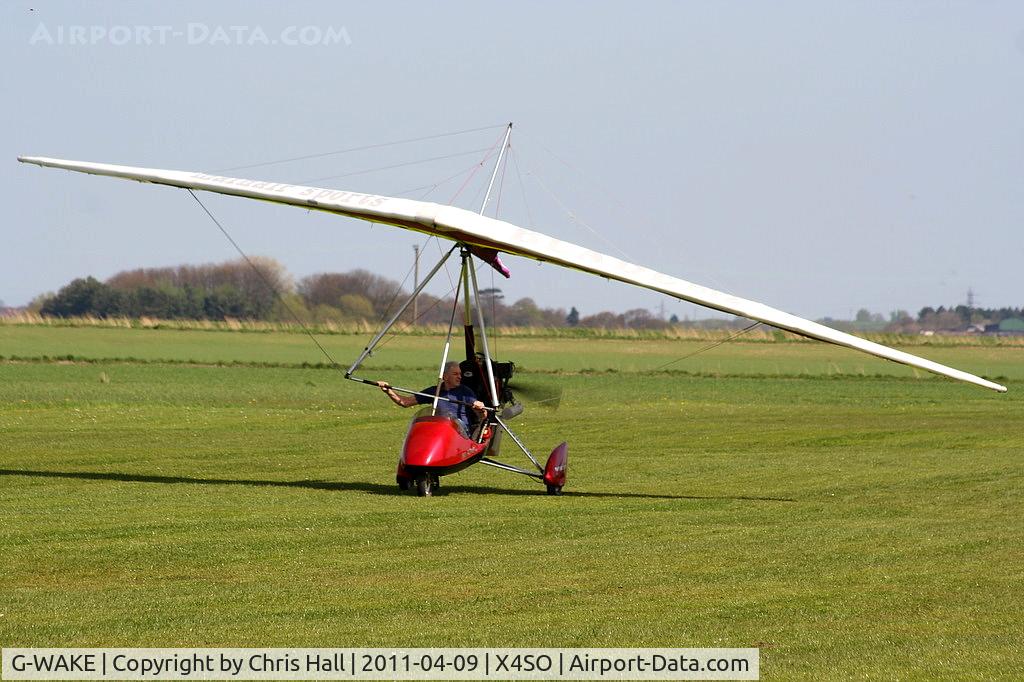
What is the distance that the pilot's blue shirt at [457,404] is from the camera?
52.7 ft

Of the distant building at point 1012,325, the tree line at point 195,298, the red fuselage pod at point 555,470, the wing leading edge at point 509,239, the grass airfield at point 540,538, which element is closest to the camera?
the grass airfield at point 540,538

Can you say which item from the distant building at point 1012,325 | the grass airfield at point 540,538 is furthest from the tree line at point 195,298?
the distant building at point 1012,325

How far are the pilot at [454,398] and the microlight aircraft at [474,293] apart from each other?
75 millimetres

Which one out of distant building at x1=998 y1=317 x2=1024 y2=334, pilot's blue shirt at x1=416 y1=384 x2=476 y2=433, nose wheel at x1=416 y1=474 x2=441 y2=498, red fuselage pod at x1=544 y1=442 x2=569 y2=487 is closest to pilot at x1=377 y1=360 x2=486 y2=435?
pilot's blue shirt at x1=416 y1=384 x2=476 y2=433

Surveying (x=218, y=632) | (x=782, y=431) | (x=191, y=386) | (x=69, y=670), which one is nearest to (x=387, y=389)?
(x=218, y=632)

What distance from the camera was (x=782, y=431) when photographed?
2598 centimetres

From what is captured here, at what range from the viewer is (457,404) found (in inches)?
637

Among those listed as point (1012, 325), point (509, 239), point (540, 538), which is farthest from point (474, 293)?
point (1012, 325)

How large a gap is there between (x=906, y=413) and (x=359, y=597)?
80.7 ft

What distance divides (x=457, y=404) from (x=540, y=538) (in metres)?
4.14

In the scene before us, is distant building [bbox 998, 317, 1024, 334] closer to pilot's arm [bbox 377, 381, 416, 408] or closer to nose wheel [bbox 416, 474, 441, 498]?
pilot's arm [bbox 377, 381, 416, 408]

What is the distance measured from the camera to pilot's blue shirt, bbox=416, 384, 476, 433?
16.1 m

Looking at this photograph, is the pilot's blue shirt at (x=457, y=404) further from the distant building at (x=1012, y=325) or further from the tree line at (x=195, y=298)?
the distant building at (x=1012, y=325)

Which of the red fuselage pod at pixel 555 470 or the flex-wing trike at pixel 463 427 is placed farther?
the red fuselage pod at pixel 555 470
